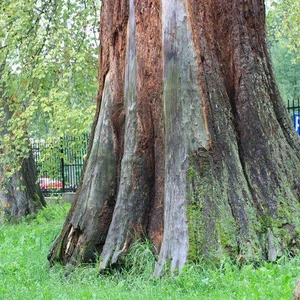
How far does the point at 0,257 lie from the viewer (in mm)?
9609

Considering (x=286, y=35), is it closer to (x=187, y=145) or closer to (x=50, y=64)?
(x=50, y=64)

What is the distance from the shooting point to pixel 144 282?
6.58 metres

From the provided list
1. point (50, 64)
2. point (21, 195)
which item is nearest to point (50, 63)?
point (50, 64)

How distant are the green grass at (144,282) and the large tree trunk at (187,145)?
199 mm

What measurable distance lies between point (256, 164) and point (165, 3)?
1922 mm

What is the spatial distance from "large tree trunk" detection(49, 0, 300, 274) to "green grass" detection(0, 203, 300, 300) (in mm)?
199

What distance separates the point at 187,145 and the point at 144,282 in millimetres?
1405

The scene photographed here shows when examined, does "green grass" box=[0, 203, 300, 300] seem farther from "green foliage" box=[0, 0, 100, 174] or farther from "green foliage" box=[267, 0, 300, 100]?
"green foliage" box=[267, 0, 300, 100]

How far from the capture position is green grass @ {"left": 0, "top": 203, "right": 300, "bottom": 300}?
566 cm

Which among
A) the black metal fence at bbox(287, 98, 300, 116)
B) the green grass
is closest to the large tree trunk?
the green grass

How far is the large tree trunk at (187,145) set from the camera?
685 centimetres

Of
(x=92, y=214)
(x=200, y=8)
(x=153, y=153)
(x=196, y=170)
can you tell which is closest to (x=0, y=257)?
(x=92, y=214)

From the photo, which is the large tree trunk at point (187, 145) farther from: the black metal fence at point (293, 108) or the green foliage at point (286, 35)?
A: the black metal fence at point (293, 108)

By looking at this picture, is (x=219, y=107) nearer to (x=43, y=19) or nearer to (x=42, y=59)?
(x=42, y=59)
